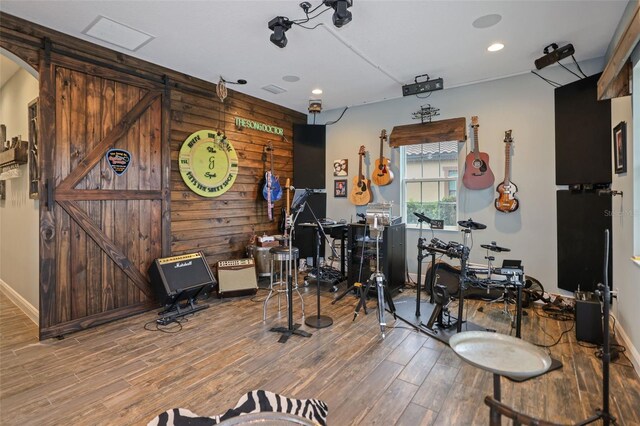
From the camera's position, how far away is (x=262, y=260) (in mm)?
4766

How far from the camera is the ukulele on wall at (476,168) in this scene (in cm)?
434

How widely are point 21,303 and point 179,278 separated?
1986mm

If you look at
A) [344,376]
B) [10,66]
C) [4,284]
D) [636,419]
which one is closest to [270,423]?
[344,376]

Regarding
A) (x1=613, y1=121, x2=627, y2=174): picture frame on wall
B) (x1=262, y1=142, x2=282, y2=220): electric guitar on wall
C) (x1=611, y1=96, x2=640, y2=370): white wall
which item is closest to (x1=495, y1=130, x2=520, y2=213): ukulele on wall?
(x1=611, y1=96, x2=640, y2=370): white wall

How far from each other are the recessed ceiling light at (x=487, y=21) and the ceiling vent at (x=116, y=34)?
3151 millimetres

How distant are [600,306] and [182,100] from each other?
502 centimetres

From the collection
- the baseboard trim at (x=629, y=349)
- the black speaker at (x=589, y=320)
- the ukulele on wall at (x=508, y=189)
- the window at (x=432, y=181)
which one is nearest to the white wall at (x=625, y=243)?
the baseboard trim at (x=629, y=349)

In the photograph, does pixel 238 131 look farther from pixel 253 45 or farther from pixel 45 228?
pixel 45 228

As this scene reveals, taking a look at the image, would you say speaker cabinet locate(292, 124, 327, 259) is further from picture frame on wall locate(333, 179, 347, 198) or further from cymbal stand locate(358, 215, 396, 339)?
cymbal stand locate(358, 215, 396, 339)

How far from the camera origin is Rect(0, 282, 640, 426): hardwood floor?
1.98 metres

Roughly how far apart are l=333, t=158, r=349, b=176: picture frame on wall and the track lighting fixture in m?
2.79

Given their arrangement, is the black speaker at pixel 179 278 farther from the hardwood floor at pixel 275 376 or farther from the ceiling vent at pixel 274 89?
the ceiling vent at pixel 274 89

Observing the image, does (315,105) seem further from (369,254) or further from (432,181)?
(369,254)

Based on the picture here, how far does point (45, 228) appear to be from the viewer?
9.85 feet
